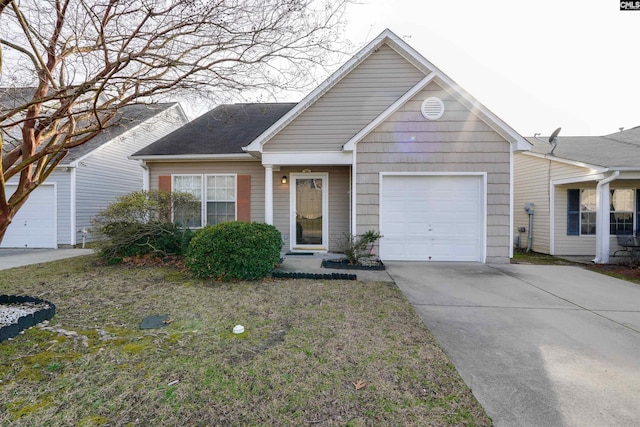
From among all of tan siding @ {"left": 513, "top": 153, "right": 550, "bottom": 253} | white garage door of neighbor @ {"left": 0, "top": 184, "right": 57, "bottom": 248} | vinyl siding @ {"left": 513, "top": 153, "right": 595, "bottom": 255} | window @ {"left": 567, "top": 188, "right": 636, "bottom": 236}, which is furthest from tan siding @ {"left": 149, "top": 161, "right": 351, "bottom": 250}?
window @ {"left": 567, "top": 188, "right": 636, "bottom": 236}

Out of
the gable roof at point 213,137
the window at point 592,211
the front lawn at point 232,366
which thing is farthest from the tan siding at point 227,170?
the window at point 592,211

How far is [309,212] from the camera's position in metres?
9.02

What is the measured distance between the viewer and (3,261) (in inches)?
312

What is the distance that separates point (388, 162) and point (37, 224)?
40.1ft

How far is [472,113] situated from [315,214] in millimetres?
4854

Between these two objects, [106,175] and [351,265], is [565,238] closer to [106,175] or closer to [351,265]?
[351,265]

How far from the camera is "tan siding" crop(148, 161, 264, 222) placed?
9375 millimetres

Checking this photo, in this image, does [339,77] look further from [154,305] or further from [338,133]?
[154,305]

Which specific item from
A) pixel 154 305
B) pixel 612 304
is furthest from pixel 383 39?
pixel 154 305

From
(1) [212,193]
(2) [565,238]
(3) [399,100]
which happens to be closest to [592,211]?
(2) [565,238]

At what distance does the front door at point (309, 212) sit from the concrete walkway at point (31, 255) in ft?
21.4

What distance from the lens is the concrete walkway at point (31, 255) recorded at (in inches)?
302

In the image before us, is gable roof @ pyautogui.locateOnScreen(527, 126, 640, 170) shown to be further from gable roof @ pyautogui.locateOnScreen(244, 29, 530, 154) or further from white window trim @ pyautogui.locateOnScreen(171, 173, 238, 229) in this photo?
white window trim @ pyautogui.locateOnScreen(171, 173, 238, 229)

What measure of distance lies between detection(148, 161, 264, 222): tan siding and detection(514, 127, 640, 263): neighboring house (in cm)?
992
